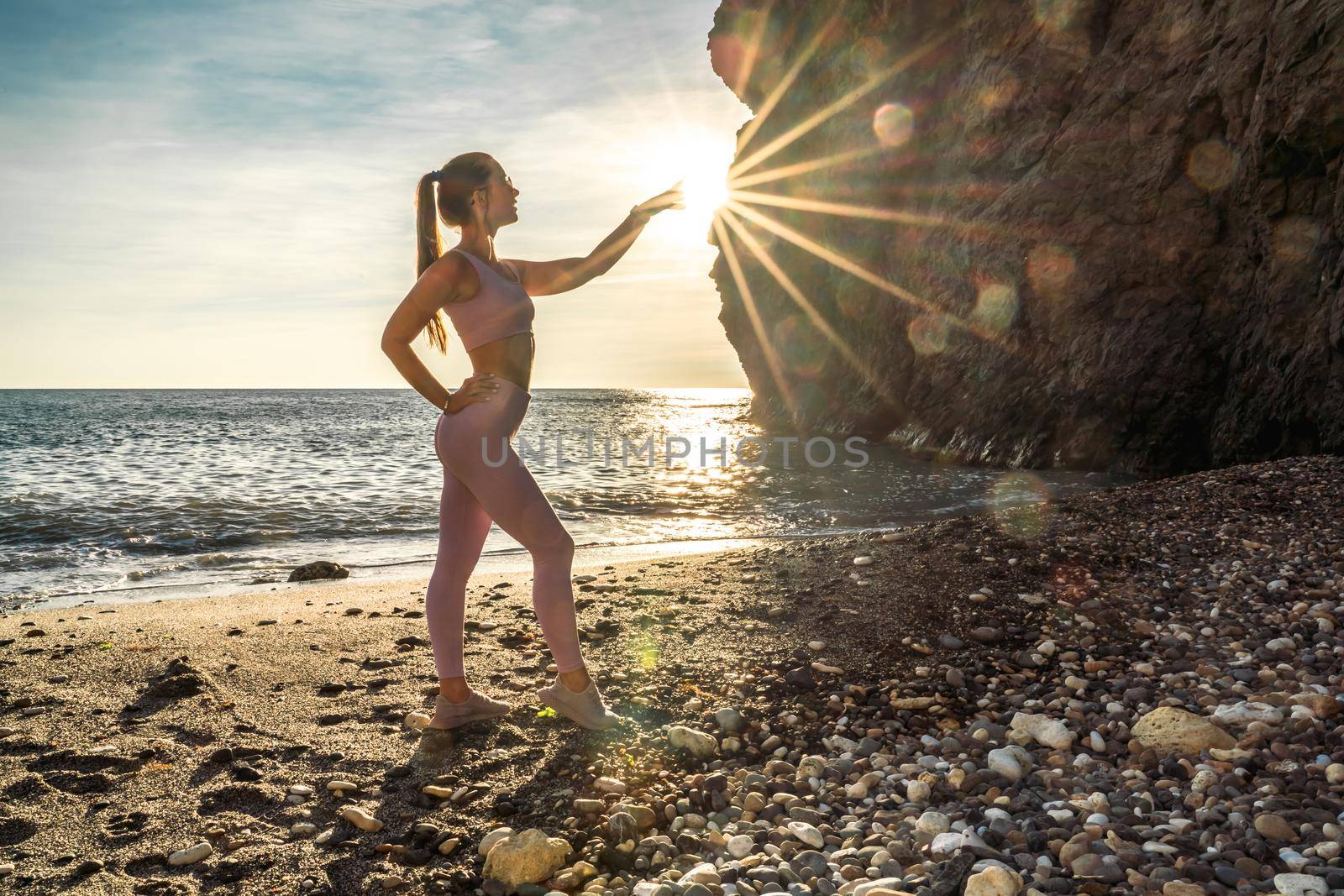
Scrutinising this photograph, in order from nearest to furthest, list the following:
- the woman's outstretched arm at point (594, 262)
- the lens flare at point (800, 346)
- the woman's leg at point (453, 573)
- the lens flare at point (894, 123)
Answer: the woman's leg at point (453, 573)
the woman's outstretched arm at point (594, 262)
the lens flare at point (894, 123)
the lens flare at point (800, 346)

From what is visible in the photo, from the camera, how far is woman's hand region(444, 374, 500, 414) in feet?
10.6

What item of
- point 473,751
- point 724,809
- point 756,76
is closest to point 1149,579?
point 724,809

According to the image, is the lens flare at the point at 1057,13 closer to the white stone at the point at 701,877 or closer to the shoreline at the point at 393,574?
the shoreline at the point at 393,574

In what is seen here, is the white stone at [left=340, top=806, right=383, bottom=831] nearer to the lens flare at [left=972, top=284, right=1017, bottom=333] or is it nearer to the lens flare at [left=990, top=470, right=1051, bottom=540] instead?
the lens flare at [left=990, top=470, right=1051, bottom=540]

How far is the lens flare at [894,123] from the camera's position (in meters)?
27.7

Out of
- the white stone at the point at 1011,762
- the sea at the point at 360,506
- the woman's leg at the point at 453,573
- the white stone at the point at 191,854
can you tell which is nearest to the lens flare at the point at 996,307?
the sea at the point at 360,506

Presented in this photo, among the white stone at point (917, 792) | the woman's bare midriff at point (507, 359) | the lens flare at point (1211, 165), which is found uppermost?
the lens flare at point (1211, 165)

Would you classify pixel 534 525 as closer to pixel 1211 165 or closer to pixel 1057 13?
pixel 1211 165

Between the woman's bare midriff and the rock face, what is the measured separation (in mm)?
12009

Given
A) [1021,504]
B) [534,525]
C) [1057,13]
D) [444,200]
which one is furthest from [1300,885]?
[1057,13]

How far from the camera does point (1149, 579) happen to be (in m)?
5.05

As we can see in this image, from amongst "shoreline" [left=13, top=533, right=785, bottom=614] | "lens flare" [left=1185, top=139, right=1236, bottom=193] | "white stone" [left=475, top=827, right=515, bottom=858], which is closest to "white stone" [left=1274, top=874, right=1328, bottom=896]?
"white stone" [left=475, top=827, right=515, bottom=858]

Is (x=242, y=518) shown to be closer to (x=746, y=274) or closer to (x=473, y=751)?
(x=473, y=751)

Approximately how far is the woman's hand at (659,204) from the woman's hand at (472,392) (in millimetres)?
1219
